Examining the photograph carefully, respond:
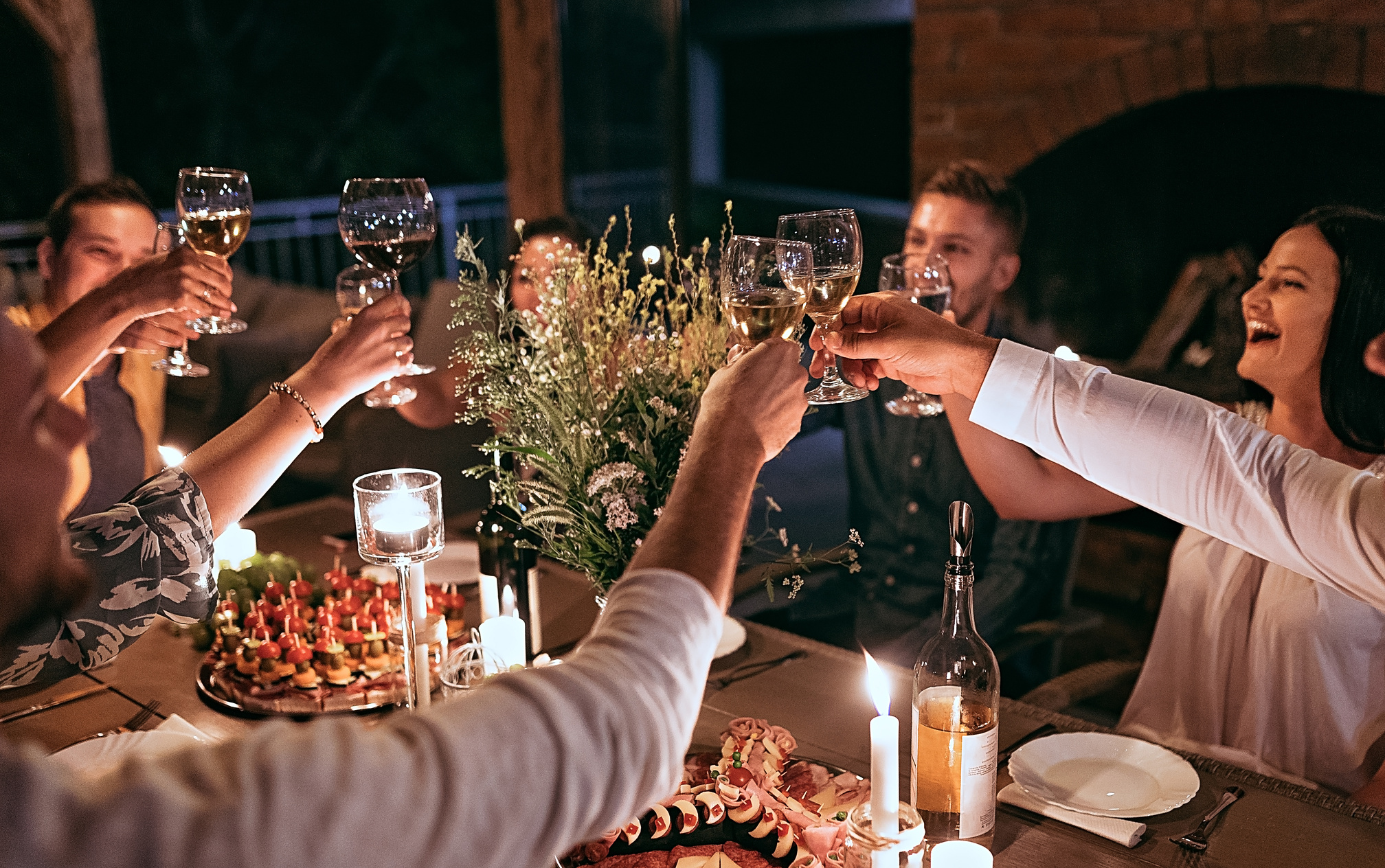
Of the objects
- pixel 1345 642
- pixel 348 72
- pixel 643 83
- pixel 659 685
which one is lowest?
pixel 1345 642

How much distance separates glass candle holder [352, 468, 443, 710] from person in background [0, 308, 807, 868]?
61 cm

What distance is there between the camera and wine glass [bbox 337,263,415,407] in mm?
1647

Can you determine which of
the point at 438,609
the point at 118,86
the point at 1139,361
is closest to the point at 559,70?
the point at 1139,361

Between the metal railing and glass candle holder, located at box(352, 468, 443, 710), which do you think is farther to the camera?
the metal railing

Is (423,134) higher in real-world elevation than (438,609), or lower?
higher

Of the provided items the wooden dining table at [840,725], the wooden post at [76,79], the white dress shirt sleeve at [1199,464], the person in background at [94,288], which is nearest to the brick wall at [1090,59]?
the white dress shirt sleeve at [1199,464]

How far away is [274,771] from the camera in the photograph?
0.59 meters

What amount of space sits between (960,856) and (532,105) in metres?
3.97

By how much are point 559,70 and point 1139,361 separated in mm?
2517

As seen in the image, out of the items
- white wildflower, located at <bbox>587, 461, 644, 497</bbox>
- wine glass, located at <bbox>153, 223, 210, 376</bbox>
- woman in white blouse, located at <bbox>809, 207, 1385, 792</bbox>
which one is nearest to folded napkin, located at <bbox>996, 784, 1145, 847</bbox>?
woman in white blouse, located at <bbox>809, 207, 1385, 792</bbox>

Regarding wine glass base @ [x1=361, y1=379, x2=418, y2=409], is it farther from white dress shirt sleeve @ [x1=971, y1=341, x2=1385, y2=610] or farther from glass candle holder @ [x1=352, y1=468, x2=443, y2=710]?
white dress shirt sleeve @ [x1=971, y1=341, x2=1385, y2=610]

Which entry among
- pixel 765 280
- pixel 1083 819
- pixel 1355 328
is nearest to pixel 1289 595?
pixel 1355 328

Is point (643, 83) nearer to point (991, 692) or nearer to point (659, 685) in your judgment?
point (991, 692)

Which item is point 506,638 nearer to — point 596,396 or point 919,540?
point 596,396
